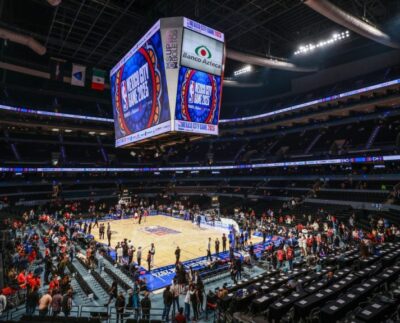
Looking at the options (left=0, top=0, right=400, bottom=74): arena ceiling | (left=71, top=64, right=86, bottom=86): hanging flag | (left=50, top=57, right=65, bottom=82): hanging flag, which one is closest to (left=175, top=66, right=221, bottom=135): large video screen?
(left=0, top=0, right=400, bottom=74): arena ceiling

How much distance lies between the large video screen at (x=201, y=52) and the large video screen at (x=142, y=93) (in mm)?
894

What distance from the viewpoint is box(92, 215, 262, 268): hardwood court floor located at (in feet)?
57.5

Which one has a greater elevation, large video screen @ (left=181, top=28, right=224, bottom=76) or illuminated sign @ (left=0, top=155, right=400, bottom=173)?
large video screen @ (left=181, top=28, right=224, bottom=76)

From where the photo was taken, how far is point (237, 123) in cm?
4591

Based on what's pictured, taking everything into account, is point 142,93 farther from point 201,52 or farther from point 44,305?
point 44,305

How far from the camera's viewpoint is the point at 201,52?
8.96 meters

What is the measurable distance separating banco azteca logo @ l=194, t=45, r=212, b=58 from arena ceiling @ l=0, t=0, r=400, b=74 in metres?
7.19

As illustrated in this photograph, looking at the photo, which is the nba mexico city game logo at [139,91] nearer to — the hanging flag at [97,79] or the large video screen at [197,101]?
the large video screen at [197,101]

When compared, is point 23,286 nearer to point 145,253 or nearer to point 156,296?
point 156,296

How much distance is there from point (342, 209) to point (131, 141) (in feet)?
73.5

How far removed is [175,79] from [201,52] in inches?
59.6

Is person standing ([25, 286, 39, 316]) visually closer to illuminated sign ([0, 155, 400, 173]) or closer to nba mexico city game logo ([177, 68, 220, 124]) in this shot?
nba mexico city game logo ([177, 68, 220, 124])

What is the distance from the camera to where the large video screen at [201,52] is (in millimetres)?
8539

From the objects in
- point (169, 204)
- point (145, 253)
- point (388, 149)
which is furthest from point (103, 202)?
point (388, 149)
